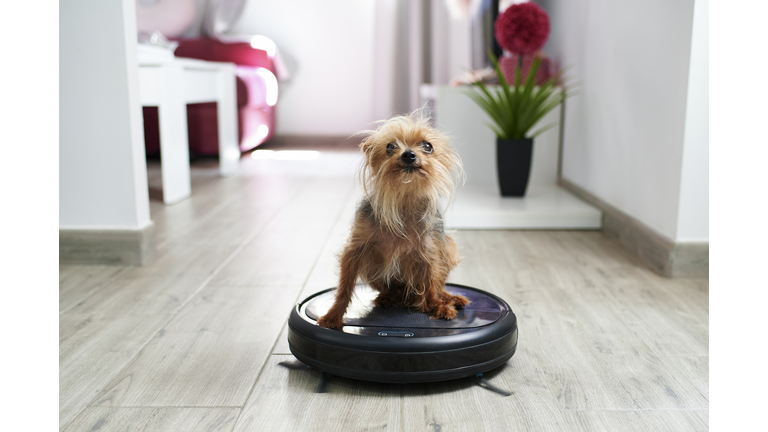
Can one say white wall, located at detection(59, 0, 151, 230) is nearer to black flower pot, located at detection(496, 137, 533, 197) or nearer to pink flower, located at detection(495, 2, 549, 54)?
black flower pot, located at detection(496, 137, 533, 197)

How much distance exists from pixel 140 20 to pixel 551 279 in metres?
4.08

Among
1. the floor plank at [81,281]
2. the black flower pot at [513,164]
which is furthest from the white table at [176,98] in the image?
the black flower pot at [513,164]

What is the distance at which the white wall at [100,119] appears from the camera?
169 centimetres

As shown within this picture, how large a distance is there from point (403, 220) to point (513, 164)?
1631mm

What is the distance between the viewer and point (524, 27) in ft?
8.98

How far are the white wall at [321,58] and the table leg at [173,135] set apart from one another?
8.04ft

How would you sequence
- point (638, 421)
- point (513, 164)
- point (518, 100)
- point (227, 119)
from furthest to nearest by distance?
point (227, 119) < point (513, 164) < point (518, 100) < point (638, 421)

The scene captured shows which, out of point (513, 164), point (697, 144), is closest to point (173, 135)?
point (513, 164)

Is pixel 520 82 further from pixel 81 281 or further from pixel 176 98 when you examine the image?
pixel 81 281

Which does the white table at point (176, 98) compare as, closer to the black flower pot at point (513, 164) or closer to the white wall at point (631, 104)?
the black flower pot at point (513, 164)

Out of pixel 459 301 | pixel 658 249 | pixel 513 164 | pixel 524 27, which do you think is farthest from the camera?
pixel 524 27

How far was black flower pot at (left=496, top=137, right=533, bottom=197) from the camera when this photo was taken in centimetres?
253

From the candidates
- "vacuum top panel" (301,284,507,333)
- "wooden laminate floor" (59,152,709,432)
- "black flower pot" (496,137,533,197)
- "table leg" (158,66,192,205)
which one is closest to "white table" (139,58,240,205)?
"table leg" (158,66,192,205)
